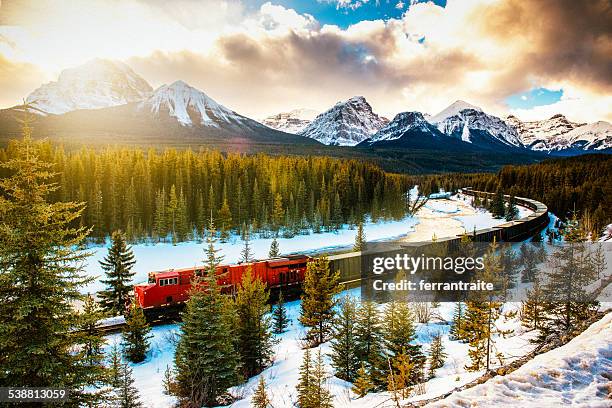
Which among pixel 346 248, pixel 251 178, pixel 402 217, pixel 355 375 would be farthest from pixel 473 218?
pixel 355 375

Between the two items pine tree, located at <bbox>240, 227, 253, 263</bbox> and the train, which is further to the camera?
pine tree, located at <bbox>240, 227, 253, 263</bbox>

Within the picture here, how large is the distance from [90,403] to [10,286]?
3.96 meters

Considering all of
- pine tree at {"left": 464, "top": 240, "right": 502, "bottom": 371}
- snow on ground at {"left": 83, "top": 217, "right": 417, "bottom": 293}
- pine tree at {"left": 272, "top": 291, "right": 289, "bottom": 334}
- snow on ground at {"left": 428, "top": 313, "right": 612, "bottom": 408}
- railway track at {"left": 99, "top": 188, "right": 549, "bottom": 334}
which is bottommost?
snow on ground at {"left": 83, "top": 217, "right": 417, "bottom": 293}

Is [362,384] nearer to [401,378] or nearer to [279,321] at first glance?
[401,378]

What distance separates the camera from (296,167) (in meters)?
85.1

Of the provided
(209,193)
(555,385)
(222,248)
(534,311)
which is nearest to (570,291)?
(534,311)

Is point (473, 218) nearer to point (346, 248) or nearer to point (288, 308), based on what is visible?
point (346, 248)

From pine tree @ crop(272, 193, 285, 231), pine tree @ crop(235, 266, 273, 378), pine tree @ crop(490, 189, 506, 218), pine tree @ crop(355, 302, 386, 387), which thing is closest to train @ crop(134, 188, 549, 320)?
pine tree @ crop(235, 266, 273, 378)

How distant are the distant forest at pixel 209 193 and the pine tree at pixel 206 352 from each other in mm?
46625

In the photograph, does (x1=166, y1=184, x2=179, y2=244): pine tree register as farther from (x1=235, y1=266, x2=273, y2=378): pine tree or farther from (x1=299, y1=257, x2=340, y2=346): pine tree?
(x1=235, y1=266, x2=273, y2=378): pine tree

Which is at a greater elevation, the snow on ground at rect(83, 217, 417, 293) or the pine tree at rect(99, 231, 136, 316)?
the pine tree at rect(99, 231, 136, 316)

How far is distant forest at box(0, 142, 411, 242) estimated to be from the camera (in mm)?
60156

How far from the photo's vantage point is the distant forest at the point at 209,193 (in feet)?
197

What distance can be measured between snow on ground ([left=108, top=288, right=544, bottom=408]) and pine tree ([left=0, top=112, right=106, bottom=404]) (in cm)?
776
